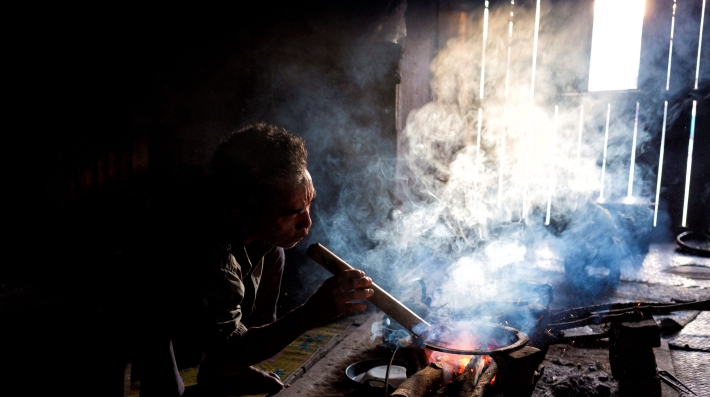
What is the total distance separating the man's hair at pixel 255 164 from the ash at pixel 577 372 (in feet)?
6.87

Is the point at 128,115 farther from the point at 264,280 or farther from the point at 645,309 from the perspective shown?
the point at 645,309

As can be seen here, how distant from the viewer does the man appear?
2.33 metres

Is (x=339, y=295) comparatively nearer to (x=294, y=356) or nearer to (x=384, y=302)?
(x=384, y=302)

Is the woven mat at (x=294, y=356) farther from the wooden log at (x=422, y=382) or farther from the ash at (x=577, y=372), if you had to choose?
the ash at (x=577, y=372)

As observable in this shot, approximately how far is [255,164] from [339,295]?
0.83m

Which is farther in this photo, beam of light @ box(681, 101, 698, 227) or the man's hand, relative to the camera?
beam of light @ box(681, 101, 698, 227)

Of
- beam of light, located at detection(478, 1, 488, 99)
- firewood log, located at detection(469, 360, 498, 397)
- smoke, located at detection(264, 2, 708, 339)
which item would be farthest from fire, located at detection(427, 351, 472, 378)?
beam of light, located at detection(478, 1, 488, 99)

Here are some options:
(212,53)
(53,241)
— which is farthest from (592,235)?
(53,241)

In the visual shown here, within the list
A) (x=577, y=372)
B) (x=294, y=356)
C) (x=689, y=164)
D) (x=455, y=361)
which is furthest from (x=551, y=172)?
(x=455, y=361)

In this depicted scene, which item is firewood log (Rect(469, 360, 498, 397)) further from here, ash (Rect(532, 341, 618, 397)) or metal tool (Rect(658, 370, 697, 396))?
metal tool (Rect(658, 370, 697, 396))

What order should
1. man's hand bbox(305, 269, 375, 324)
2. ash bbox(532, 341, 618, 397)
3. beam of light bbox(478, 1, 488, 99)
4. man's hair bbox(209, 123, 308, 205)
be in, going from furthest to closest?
beam of light bbox(478, 1, 488, 99) < ash bbox(532, 341, 618, 397) < man's hair bbox(209, 123, 308, 205) < man's hand bbox(305, 269, 375, 324)

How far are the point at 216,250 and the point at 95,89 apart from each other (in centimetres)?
253

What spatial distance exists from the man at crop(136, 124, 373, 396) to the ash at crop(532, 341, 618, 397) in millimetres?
1518

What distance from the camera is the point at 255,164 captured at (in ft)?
8.12
